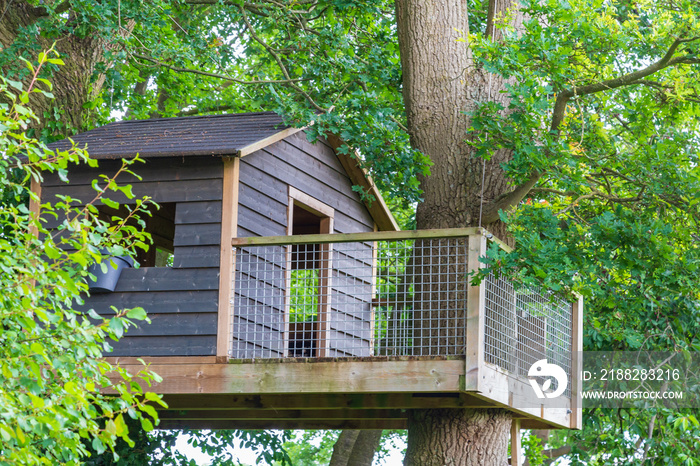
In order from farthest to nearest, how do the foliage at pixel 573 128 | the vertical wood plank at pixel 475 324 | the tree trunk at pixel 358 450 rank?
the tree trunk at pixel 358 450 → the foliage at pixel 573 128 → the vertical wood plank at pixel 475 324

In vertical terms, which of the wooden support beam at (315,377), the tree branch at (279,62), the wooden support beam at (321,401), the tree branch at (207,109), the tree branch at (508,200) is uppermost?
the tree branch at (207,109)

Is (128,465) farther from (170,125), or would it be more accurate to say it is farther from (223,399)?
(170,125)

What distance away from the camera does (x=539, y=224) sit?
684 cm

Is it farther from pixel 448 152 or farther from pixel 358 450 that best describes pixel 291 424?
pixel 358 450

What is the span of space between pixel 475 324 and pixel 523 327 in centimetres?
168

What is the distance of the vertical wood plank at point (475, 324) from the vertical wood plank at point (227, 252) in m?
2.05

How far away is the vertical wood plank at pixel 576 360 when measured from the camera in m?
8.77

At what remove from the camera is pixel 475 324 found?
6.33 metres

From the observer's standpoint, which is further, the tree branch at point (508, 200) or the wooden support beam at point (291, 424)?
the wooden support beam at point (291, 424)

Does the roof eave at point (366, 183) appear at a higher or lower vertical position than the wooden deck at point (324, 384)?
higher

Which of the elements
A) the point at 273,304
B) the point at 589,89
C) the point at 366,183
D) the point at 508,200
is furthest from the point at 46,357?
the point at 366,183

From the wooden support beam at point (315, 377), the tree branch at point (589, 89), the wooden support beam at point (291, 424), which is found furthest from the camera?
the wooden support beam at point (291, 424)

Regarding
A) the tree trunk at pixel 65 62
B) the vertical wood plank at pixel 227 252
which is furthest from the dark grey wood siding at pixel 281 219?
the tree trunk at pixel 65 62

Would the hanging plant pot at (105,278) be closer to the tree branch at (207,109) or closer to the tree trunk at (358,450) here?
the tree trunk at (358,450)
